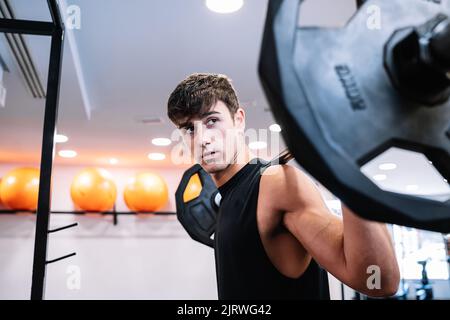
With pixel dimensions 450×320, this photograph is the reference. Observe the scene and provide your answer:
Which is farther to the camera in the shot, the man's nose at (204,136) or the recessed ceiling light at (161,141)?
the recessed ceiling light at (161,141)

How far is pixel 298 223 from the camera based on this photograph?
2.68 ft

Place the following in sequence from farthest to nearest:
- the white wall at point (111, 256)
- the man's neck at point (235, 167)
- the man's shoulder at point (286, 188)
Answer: the white wall at point (111, 256) → the man's neck at point (235, 167) → the man's shoulder at point (286, 188)

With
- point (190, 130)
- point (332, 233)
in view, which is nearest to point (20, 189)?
point (190, 130)

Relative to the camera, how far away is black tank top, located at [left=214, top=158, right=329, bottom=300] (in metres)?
0.91

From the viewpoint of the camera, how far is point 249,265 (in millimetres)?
938

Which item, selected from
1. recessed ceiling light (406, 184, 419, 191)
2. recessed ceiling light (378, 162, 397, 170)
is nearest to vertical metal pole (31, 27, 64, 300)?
recessed ceiling light (378, 162, 397, 170)

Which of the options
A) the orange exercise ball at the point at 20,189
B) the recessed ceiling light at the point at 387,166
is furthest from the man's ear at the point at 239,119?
the recessed ceiling light at the point at 387,166

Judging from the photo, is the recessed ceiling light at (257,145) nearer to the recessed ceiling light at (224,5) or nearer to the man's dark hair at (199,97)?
the recessed ceiling light at (224,5)

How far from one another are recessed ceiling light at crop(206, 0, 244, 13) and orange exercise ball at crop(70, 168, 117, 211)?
11.6ft

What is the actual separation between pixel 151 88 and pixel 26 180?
8.57 feet

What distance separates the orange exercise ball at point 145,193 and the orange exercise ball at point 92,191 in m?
0.28

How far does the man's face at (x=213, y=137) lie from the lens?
1.08 m
